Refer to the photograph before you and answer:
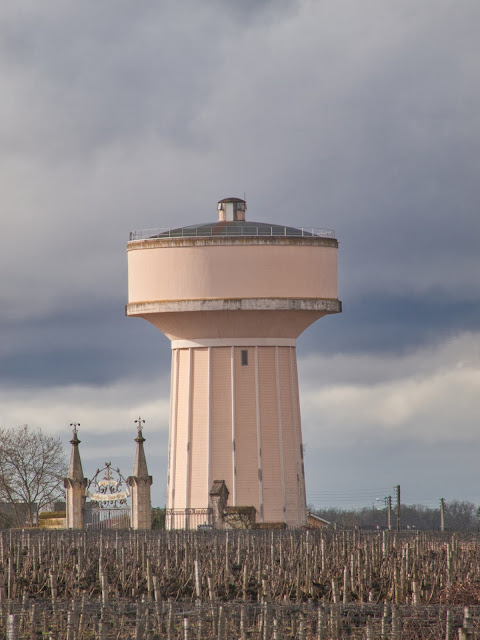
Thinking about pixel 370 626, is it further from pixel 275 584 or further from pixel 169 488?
pixel 169 488

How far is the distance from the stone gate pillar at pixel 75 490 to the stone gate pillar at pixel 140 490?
222 centimetres

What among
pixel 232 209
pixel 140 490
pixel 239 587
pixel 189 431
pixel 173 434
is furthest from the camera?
pixel 232 209

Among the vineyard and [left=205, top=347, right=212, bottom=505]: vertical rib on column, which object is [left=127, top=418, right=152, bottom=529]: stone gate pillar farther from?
the vineyard

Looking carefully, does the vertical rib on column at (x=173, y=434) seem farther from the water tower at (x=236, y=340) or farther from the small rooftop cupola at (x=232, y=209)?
the small rooftop cupola at (x=232, y=209)

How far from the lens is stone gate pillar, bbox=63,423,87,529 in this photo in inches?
2298

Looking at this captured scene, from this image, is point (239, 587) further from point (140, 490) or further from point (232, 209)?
point (232, 209)

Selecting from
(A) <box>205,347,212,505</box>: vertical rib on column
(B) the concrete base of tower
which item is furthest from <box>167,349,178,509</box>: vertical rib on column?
(A) <box>205,347,212,505</box>: vertical rib on column

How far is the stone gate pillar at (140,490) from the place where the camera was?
57062 millimetres

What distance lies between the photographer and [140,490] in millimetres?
57281

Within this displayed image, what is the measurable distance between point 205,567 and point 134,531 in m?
14.9

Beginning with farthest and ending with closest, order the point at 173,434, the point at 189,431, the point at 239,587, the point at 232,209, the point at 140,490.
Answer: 1. the point at 232,209
2. the point at 173,434
3. the point at 189,431
4. the point at 140,490
5. the point at 239,587

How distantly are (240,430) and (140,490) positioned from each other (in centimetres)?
464

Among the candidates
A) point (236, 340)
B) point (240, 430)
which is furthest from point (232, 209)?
point (240, 430)

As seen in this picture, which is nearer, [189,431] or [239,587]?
[239,587]
